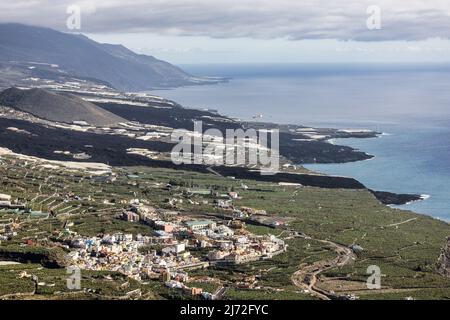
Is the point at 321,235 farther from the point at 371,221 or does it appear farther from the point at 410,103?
the point at 410,103

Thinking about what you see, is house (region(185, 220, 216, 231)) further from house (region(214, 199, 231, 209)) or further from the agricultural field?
house (region(214, 199, 231, 209))

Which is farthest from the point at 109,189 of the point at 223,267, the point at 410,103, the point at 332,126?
the point at 410,103

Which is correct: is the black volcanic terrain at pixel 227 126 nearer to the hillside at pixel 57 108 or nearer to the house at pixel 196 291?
the hillside at pixel 57 108

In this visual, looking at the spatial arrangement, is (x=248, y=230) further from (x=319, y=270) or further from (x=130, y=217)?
(x=319, y=270)

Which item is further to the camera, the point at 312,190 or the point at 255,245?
the point at 312,190

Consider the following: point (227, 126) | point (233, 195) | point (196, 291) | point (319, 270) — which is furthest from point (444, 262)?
point (227, 126)

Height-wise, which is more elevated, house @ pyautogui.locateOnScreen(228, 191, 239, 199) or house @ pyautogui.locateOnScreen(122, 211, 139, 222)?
house @ pyautogui.locateOnScreen(122, 211, 139, 222)

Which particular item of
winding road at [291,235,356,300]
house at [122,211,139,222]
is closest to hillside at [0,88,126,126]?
house at [122,211,139,222]

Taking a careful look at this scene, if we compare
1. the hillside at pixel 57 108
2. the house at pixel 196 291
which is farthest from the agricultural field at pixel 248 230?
the hillside at pixel 57 108
